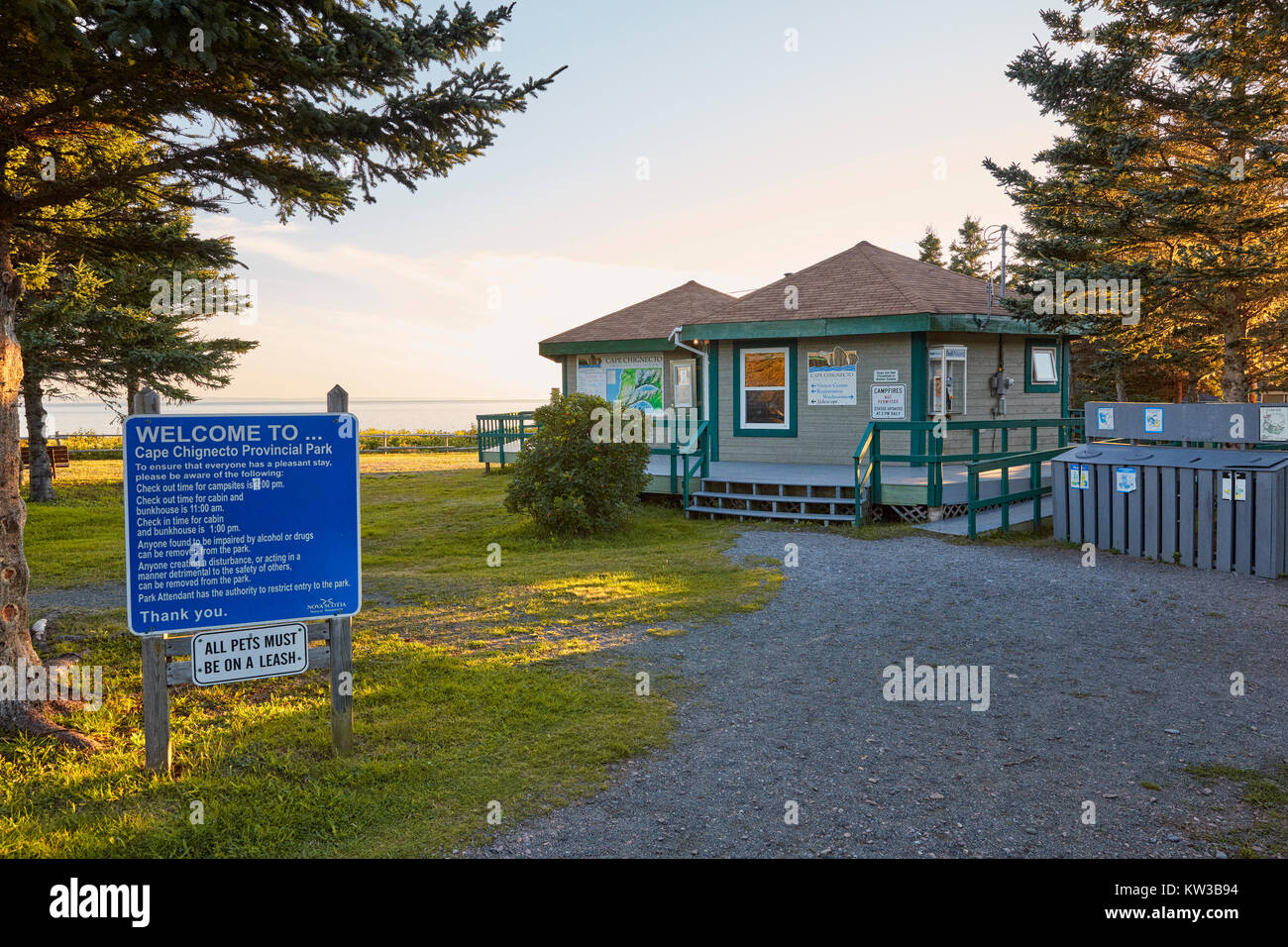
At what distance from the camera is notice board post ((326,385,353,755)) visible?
16.6 feet

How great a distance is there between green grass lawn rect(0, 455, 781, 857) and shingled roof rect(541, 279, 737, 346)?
12.5 metres

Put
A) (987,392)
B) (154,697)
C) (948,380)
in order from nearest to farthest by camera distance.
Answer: (154,697) < (948,380) < (987,392)

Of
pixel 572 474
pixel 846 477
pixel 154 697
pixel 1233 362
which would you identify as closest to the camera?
pixel 154 697

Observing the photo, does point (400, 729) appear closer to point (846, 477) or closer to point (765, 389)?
point (846, 477)

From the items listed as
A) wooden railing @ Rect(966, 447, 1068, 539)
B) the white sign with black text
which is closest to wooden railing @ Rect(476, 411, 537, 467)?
wooden railing @ Rect(966, 447, 1068, 539)

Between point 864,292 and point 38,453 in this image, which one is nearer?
point 864,292

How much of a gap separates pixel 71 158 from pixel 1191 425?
43.9 ft

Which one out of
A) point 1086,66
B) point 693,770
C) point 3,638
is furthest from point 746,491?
point 3,638

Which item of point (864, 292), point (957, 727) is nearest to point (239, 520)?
point (957, 727)

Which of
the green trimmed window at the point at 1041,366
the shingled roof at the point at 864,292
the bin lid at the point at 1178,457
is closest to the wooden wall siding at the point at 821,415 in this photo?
the shingled roof at the point at 864,292

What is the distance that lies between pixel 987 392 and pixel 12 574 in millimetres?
17107

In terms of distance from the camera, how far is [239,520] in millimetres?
4941

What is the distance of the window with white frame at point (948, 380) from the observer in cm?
1677

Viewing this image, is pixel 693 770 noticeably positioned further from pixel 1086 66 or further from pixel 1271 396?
pixel 1271 396
